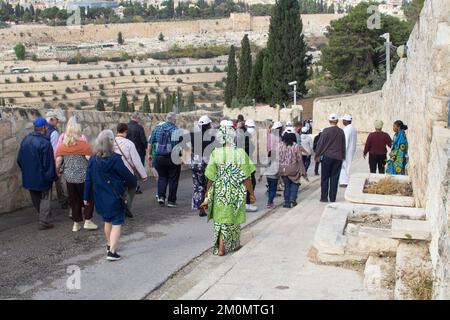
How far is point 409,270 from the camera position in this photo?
16.7 ft

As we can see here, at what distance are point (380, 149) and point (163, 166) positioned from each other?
12.6 ft

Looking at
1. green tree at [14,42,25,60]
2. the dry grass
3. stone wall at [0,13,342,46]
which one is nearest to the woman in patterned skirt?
the dry grass

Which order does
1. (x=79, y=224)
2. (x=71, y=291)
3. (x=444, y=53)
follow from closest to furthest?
(x=71, y=291) → (x=444, y=53) → (x=79, y=224)

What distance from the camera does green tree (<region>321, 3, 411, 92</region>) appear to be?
43.9 m

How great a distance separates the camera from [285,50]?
4500cm

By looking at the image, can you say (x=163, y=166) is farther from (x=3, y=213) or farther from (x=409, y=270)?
(x=409, y=270)

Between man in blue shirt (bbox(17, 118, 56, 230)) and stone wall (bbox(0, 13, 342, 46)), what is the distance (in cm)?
13377

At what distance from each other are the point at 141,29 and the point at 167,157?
141929mm

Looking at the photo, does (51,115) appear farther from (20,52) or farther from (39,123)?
(20,52)

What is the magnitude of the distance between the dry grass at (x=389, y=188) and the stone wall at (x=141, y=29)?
434 ft

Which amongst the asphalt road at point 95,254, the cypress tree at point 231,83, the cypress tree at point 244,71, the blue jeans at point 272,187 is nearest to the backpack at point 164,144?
the asphalt road at point 95,254

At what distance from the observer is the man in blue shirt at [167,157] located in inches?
385
